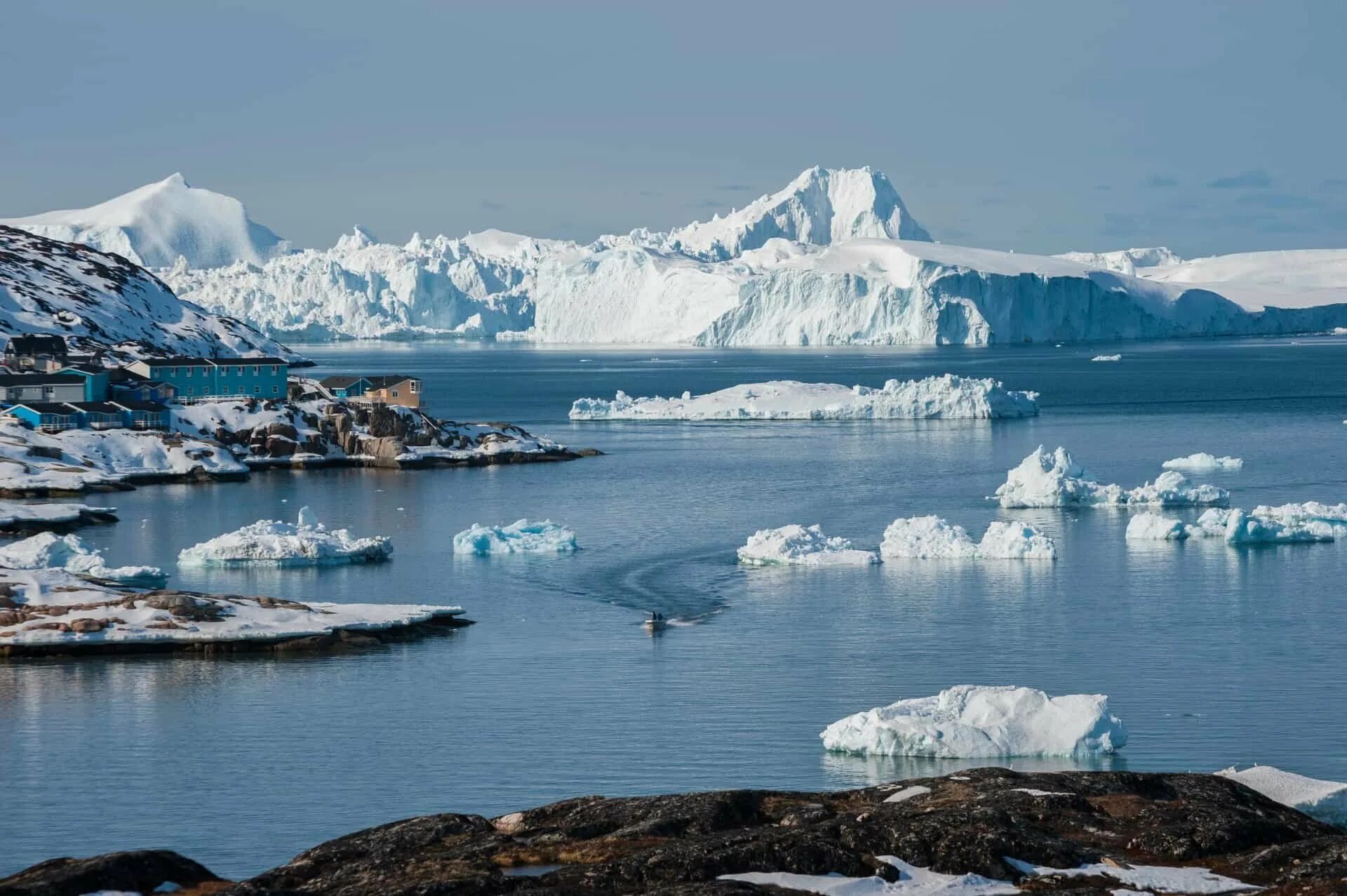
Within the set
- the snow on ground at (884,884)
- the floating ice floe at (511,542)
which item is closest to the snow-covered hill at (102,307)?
the floating ice floe at (511,542)

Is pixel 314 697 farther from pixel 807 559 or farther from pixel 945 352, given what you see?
pixel 945 352

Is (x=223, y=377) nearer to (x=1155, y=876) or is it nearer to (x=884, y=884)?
(x=884, y=884)

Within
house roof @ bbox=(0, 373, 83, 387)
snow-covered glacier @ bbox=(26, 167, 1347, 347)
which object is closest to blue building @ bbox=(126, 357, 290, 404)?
house roof @ bbox=(0, 373, 83, 387)

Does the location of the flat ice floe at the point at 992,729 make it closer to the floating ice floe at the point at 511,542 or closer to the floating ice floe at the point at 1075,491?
the floating ice floe at the point at 511,542

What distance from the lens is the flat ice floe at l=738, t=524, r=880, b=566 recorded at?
1437 inches

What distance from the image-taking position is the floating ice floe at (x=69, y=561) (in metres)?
34.2

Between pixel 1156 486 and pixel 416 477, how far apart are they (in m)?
25.9

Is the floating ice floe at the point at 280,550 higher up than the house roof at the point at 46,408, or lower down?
lower down

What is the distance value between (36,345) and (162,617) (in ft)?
155

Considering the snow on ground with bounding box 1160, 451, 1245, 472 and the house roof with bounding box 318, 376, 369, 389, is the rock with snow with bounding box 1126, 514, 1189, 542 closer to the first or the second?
the snow on ground with bounding box 1160, 451, 1245, 472

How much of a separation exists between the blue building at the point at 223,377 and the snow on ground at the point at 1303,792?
184ft

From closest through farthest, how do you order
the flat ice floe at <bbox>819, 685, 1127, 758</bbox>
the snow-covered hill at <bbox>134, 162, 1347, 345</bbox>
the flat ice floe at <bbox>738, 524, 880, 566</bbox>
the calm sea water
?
1. the calm sea water
2. the flat ice floe at <bbox>819, 685, 1127, 758</bbox>
3. the flat ice floe at <bbox>738, 524, 880, 566</bbox>
4. the snow-covered hill at <bbox>134, 162, 1347, 345</bbox>

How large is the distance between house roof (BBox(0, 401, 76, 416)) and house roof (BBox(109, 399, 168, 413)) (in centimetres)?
207

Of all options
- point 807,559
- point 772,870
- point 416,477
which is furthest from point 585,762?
point 416,477
